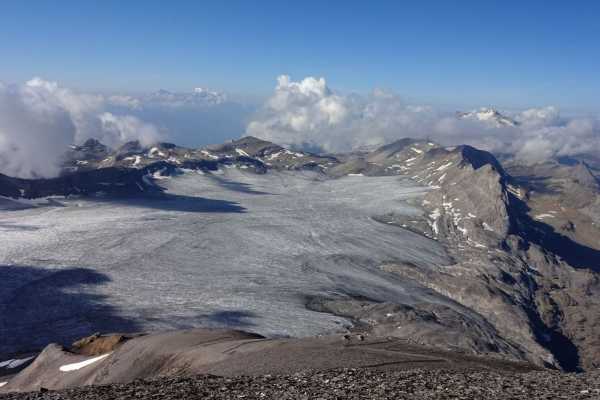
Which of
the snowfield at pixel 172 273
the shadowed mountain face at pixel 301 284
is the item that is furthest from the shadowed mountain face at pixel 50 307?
the shadowed mountain face at pixel 301 284

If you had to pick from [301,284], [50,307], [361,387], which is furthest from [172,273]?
[361,387]

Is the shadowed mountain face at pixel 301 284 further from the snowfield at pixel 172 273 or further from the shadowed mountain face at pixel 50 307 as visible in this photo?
the shadowed mountain face at pixel 50 307

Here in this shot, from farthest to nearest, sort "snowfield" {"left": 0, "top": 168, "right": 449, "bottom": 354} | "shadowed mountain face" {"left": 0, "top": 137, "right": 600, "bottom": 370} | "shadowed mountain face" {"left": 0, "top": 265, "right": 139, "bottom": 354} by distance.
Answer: "shadowed mountain face" {"left": 0, "top": 137, "right": 600, "bottom": 370} < "snowfield" {"left": 0, "top": 168, "right": 449, "bottom": 354} < "shadowed mountain face" {"left": 0, "top": 265, "right": 139, "bottom": 354}

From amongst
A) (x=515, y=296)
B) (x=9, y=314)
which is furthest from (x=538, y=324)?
(x=9, y=314)

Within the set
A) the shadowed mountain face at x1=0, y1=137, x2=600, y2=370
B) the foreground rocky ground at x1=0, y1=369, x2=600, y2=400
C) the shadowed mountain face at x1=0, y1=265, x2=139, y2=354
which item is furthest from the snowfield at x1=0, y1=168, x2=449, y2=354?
the foreground rocky ground at x1=0, y1=369, x2=600, y2=400

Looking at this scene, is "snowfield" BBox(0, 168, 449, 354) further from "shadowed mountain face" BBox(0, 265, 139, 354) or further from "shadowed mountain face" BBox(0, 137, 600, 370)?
"shadowed mountain face" BBox(0, 137, 600, 370)

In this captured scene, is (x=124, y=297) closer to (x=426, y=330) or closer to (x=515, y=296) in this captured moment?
(x=426, y=330)
